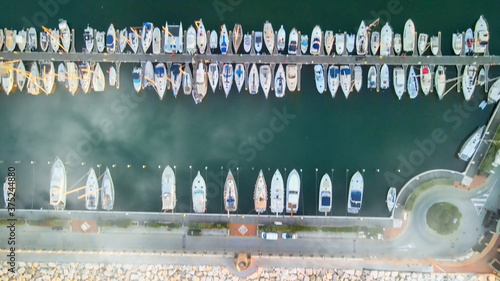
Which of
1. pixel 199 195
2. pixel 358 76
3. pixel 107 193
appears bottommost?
pixel 199 195

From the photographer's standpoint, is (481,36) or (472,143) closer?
(481,36)

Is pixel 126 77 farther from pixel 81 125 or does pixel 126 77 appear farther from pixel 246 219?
pixel 246 219

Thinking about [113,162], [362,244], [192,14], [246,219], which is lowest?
[362,244]

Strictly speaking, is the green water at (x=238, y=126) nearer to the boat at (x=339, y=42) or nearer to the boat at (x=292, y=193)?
the boat at (x=292, y=193)

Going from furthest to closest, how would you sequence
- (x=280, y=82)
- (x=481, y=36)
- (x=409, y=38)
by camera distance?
1. (x=280, y=82)
2. (x=409, y=38)
3. (x=481, y=36)

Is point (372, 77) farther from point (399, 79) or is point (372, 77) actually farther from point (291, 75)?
point (291, 75)

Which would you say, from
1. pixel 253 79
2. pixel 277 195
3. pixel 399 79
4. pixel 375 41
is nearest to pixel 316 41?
pixel 375 41

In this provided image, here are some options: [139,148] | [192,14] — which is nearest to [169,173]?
[139,148]

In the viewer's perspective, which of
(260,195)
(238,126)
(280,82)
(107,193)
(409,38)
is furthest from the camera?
(238,126)
